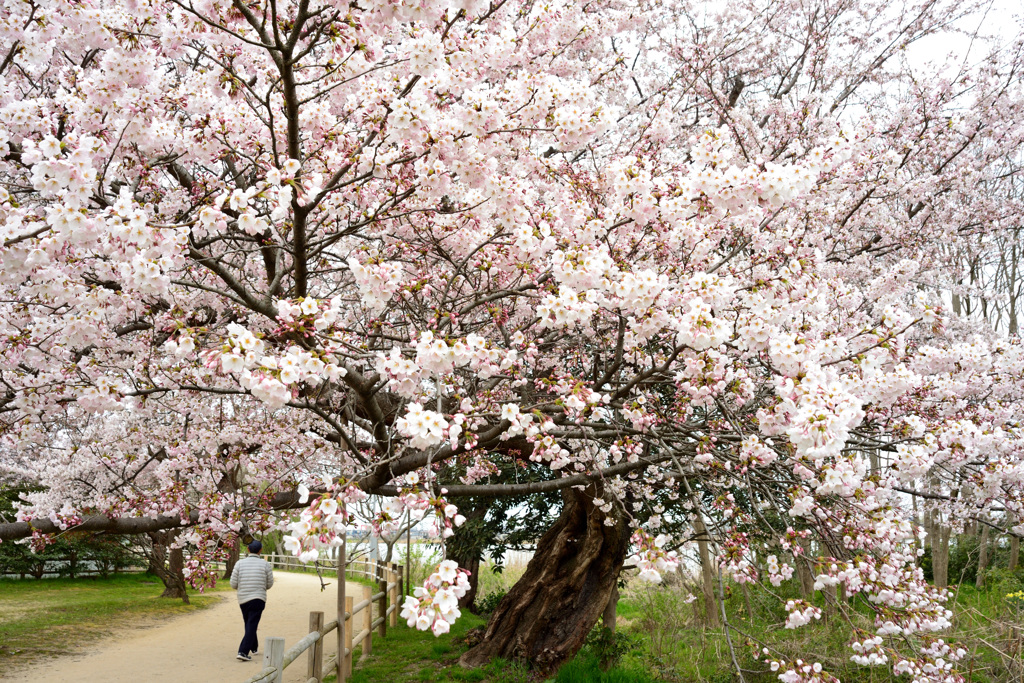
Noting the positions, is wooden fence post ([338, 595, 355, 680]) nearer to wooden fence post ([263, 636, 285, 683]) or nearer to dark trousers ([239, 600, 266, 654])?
dark trousers ([239, 600, 266, 654])

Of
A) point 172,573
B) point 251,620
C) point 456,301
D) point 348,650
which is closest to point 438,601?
point 456,301

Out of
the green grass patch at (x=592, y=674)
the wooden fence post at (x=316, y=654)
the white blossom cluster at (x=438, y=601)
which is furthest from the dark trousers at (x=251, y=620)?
the white blossom cluster at (x=438, y=601)

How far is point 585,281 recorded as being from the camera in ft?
10.8

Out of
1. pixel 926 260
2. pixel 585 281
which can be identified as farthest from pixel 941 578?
pixel 585 281

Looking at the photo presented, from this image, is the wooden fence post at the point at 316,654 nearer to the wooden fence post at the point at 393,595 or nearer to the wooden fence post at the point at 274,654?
the wooden fence post at the point at 274,654

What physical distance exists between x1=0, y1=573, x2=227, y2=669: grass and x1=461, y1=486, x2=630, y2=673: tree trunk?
6087 millimetres

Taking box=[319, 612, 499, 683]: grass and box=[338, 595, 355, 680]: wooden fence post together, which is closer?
box=[338, 595, 355, 680]: wooden fence post

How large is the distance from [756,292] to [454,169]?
5.75 feet

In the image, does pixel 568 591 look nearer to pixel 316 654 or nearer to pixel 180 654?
pixel 316 654

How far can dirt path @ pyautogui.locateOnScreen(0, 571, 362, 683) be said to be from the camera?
7418 millimetres

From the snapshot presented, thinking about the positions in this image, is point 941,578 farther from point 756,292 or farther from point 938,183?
point 756,292

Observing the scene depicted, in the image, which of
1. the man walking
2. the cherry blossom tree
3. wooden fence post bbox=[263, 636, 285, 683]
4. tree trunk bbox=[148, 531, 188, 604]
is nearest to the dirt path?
the man walking

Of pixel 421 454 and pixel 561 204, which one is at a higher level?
pixel 561 204

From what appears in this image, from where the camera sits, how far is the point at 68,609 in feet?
40.0
